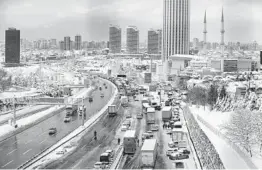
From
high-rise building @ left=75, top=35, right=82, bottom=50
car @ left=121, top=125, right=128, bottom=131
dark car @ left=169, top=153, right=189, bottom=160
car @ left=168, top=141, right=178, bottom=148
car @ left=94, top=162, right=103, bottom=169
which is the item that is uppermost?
high-rise building @ left=75, top=35, right=82, bottom=50

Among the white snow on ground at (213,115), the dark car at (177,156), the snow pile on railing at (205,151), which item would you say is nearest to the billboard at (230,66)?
the white snow on ground at (213,115)

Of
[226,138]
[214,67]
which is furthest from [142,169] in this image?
[214,67]

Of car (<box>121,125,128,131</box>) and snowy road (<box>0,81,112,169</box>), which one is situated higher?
car (<box>121,125,128,131</box>)

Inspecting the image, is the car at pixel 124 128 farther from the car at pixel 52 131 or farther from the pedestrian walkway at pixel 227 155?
the pedestrian walkway at pixel 227 155

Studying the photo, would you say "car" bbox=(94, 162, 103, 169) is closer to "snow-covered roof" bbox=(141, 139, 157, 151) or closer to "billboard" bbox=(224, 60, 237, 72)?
"snow-covered roof" bbox=(141, 139, 157, 151)

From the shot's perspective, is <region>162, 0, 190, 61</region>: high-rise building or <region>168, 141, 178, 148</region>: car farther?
<region>162, 0, 190, 61</region>: high-rise building

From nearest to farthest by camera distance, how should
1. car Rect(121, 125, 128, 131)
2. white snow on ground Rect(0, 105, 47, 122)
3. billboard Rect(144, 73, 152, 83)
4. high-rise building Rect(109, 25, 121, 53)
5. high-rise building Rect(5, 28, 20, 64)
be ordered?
car Rect(121, 125, 128, 131) → white snow on ground Rect(0, 105, 47, 122) → billboard Rect(144, 73, 152, 83) → high-rise building Rect(5, 28, 20, 64) → high-rise building Rect(109, 25, 121, 53)

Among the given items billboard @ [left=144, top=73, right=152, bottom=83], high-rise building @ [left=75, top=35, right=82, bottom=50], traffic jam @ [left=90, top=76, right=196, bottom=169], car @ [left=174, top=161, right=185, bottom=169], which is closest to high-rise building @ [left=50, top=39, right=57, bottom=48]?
high-rise building @ [left=75, top=35, right=82, bottom=50]
